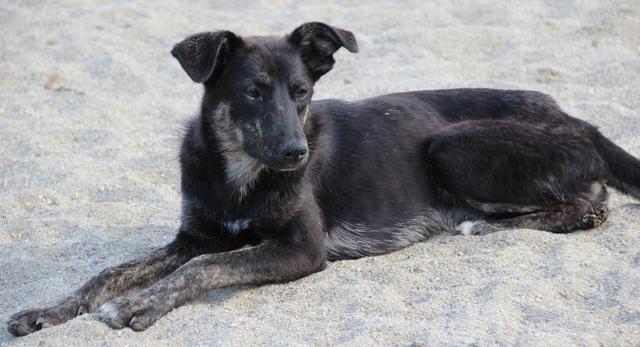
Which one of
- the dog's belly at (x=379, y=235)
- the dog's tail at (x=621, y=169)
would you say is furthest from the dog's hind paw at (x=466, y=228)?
the dog's tail at (x=621, y=169)

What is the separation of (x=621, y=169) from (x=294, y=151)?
230cm

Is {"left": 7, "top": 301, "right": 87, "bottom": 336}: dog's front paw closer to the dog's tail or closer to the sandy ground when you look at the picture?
the sandy ground

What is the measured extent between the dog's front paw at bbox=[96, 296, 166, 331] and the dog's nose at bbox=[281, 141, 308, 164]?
1.02 m

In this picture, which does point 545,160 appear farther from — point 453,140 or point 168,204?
point 168,204

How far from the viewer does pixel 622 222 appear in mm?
5883

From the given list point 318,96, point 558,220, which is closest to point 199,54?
point 558,220

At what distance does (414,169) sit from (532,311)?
1730mm

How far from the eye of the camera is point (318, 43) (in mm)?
5609

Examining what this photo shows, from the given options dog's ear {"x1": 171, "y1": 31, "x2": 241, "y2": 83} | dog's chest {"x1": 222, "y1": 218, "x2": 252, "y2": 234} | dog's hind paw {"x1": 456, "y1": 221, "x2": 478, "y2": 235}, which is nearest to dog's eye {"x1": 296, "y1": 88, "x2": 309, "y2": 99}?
dog's ear {"x1": 171, "y1": 31, "x2": 241, "y2": 83}

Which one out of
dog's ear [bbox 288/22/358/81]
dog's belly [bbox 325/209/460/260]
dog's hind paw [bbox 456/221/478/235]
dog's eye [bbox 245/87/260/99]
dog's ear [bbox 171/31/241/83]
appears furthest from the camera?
dog's hind paw [bbox 456/221/478/235]

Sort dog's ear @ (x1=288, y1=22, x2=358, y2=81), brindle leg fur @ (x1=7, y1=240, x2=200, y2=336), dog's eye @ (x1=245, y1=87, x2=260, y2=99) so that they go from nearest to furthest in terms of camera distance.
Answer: brindle leg fur @ (x1=7, y1=240, x2=200, y2=336) → dog's eye @ (x1=245, y1=87, x2=260, y2=99) → dog's ear @ (x1=288, y1=22, x2=358, y2=81)

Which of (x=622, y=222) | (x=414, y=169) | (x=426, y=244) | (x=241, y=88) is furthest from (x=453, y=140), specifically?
(x=241, y=88)

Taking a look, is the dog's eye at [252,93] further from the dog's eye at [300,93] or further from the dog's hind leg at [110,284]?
the dog's hind leg at [110,284]

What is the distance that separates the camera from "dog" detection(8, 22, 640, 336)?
515 centimetres
